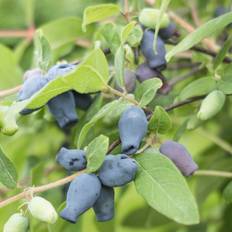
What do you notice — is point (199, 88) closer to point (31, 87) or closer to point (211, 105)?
point (211, 105)

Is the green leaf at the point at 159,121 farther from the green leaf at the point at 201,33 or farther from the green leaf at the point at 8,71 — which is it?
the green leaf at the point at 8,71

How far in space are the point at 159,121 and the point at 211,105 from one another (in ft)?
0.25

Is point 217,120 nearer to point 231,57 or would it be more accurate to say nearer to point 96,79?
point 231,57

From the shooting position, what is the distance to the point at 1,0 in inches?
82.8

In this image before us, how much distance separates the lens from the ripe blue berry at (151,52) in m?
0.98

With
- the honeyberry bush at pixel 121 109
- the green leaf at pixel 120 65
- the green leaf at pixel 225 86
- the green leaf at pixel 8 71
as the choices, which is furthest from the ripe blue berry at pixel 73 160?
the green leaf at pixel 8 71

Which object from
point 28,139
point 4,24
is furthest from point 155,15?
point 4,24

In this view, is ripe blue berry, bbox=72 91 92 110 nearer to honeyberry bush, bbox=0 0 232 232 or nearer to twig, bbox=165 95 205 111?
honeyberry bush, bbox=0 0 232 232

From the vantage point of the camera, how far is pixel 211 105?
912 mm

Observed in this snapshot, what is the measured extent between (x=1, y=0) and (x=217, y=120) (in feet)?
2.81

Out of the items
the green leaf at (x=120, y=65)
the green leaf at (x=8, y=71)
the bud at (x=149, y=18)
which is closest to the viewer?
the green leaf at (x=120, y=65)

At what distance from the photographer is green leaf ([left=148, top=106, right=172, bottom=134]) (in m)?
0.87

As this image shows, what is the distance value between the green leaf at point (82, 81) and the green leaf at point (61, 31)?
1.49 feet

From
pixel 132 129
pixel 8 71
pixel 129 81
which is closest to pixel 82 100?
pixel 129 81
